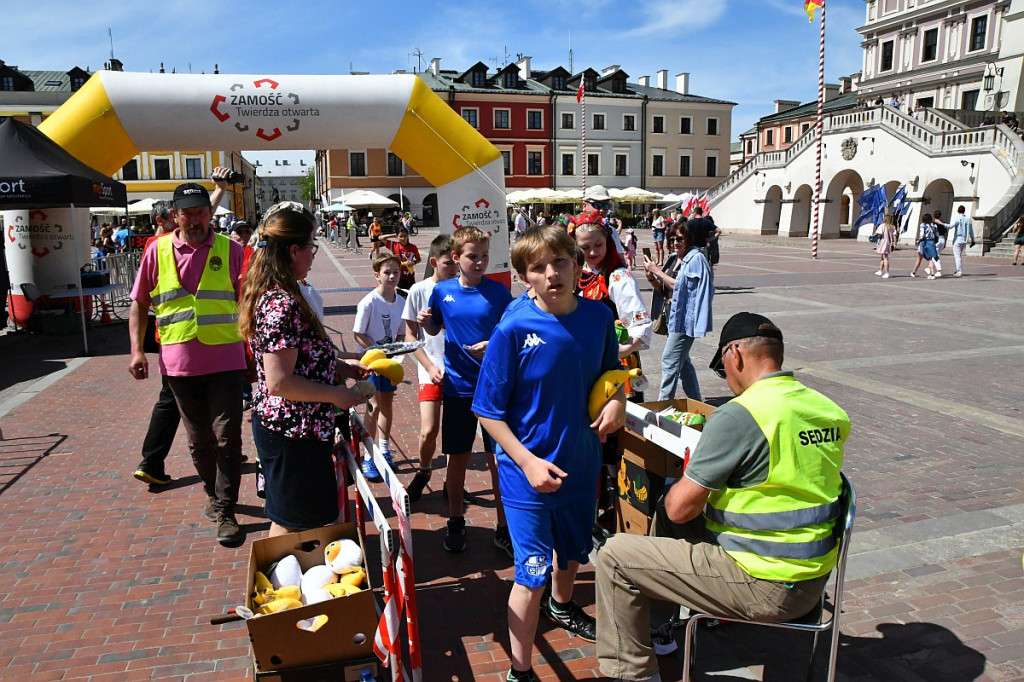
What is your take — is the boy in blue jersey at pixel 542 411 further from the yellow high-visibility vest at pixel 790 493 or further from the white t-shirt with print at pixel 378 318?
the white t-shirt with print at pixel 378 318

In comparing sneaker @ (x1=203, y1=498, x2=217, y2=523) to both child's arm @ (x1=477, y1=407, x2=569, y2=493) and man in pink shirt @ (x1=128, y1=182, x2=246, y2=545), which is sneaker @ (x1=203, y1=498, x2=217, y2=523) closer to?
man in pink shirt @ (x1=128, y1=182, x2=246, y2=545)

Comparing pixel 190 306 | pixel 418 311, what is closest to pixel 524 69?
pixel 418 311

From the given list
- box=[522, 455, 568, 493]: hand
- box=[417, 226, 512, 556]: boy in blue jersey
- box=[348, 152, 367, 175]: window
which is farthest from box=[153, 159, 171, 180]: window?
box=[522, 455, 568, 493]: hand

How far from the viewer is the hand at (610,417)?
8.96ft

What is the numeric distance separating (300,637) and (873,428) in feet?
18.8

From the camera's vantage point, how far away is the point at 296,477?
10.0ft

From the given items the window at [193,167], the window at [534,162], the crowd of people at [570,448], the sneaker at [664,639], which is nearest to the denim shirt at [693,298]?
the crowd of people at [570,448]

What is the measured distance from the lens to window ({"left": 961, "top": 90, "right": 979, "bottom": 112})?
4156cm

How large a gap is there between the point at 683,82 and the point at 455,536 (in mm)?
64255

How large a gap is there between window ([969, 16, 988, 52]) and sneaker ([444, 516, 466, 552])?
5046cm

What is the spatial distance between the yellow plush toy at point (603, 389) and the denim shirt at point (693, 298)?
3.69m

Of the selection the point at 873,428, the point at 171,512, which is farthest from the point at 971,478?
the point at 171,512

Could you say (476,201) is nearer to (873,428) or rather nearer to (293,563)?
(873,428)

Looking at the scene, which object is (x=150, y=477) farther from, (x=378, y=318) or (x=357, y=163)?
(x=357, y=163)
